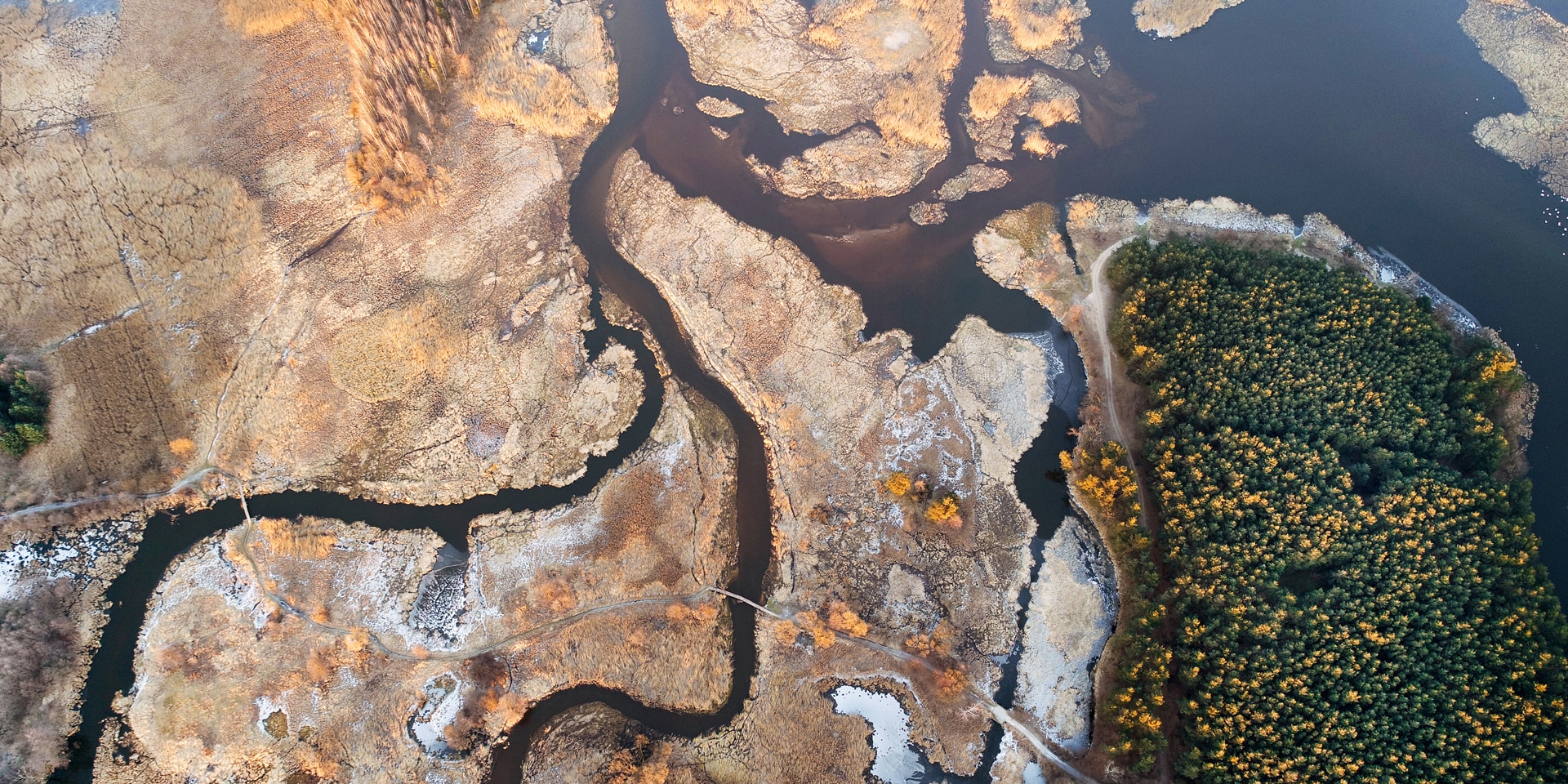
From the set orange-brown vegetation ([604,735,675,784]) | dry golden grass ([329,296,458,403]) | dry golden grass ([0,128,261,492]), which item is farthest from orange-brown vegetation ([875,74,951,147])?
dry golden grass ([0,128,261,492])

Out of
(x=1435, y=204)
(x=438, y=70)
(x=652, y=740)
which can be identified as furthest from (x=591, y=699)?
(x=1435, y=204)

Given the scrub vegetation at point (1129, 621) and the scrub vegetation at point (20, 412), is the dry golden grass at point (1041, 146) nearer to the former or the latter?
the scrub vegetation at point (1129, 621)

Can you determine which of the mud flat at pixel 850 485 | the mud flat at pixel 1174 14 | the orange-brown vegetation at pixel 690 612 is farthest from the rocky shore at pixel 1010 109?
the orange-brown vegetation at pixel 690 612

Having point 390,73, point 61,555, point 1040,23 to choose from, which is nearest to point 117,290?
point 61,555

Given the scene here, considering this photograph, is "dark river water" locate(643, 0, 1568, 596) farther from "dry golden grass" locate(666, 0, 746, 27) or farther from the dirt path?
"dry golden grass" locate(666, 0, 746, 27)

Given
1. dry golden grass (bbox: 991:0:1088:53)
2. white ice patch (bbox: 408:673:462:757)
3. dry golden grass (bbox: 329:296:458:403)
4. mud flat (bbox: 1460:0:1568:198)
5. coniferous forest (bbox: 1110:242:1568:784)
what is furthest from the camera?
dry golden grass (bbox: 991:0:1088:53)

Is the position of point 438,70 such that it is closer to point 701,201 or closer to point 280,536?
point 701,201

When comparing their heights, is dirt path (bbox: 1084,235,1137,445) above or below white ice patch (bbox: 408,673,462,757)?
above
